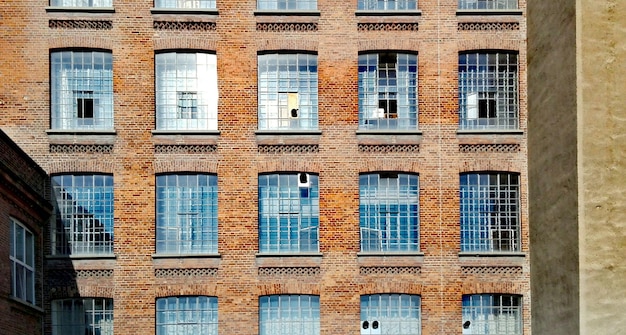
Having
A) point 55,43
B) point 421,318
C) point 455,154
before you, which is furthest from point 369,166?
point 55,43

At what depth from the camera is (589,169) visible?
8.21 ft

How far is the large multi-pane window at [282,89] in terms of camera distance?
24.5 metres

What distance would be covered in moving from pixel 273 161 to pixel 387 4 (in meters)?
5.08

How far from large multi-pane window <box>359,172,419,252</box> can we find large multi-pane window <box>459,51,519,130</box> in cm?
236

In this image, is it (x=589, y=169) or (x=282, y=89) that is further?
(x=282, y=89)

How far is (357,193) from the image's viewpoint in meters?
24.2

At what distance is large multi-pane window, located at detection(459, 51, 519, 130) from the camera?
2469 centimetres

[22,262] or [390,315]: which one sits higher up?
[22,262]

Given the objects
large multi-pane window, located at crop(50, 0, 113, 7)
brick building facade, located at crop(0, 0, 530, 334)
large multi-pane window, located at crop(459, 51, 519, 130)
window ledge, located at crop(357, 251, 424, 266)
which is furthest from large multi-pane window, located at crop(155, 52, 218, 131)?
large multi-pane window, located at crop(459, 51, 519, 130)

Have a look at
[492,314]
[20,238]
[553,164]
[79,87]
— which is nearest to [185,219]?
[20,238]

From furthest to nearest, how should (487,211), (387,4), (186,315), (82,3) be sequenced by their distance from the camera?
(387,4) → (82,3) → (487,211) → (186,315)

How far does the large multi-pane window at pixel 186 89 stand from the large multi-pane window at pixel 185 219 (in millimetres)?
1590

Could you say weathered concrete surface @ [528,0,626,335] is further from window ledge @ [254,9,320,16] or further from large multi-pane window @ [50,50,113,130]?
large multi-pane window @ [50,50,113,130]

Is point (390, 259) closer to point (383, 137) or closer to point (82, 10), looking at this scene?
point (383, 137)
